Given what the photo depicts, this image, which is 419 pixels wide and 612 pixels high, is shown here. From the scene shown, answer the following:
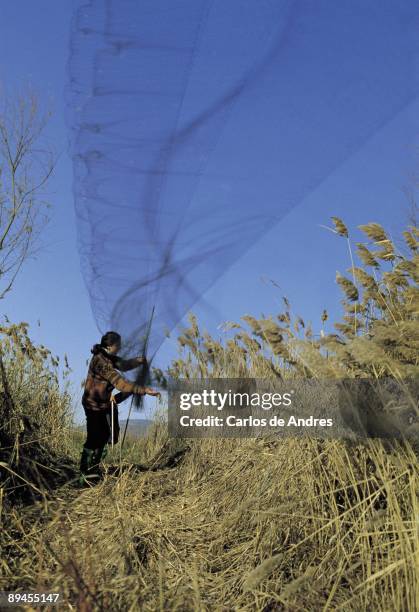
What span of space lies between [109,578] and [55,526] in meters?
1.02

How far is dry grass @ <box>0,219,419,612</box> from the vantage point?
7.62 feet

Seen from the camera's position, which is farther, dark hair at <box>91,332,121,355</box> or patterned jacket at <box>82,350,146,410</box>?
patterned jacket at <box>82,350,146,410</box>

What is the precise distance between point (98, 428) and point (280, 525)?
274 cm

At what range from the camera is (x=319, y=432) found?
10.8 feet

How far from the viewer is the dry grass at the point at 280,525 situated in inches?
91.4

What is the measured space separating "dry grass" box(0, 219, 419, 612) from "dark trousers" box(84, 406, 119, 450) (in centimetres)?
94

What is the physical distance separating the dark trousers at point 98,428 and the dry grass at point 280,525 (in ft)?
3.07

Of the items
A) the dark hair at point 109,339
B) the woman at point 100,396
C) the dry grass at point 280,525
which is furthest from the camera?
the woman at point 100,396

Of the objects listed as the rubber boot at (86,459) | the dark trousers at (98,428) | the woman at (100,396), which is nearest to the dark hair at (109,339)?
the woman at (100,396)

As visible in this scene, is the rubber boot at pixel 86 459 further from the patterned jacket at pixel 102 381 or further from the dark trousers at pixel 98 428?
the patterned jacket at pixel 102 381

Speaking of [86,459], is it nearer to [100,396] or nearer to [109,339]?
[100,396]

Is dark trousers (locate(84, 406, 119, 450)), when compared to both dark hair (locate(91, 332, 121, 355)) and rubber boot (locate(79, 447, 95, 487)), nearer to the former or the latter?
rubber boot (locate(79, 447, 95, 487))

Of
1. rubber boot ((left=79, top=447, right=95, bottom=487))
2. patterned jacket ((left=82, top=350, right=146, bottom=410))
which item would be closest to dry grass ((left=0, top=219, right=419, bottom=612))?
rubber boot ((left=79, top=447, right=95, bottom=487))

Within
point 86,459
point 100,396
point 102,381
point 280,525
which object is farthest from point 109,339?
point 280,525
